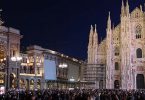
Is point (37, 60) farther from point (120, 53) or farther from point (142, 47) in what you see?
point (142, 47)

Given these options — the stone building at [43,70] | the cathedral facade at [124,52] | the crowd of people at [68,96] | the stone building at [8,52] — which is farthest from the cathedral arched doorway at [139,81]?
the crowd of people at [68,96]

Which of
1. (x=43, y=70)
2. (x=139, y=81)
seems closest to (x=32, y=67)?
(x=43, y=70)

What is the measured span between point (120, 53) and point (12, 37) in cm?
1999

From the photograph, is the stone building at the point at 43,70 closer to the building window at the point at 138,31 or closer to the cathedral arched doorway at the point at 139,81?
the cathedral arched doorway at the point at 139,81

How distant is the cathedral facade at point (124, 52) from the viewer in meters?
63.0

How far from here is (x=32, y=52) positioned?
217 ft

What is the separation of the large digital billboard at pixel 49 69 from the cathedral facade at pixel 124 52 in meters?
8.66

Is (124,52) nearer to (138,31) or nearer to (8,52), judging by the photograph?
(138,31)

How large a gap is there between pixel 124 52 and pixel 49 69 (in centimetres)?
1559

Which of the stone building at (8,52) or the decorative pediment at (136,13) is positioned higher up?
the decorative pediment at (136,13)

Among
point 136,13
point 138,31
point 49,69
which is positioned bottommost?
point 49,69

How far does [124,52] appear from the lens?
2484 inches

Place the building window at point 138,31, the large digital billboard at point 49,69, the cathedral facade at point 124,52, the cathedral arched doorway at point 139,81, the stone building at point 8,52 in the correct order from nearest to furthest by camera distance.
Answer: the stone building at point 8,52 < the cathedral facade at point 124,52 < the cathedral arched doorway at point 139,81 < the building window at point 138,31 < the large digital billboard at point 49,69

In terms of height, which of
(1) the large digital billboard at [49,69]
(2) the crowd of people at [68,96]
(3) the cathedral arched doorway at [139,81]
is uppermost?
(1) the large digital billboard at [49,69]
